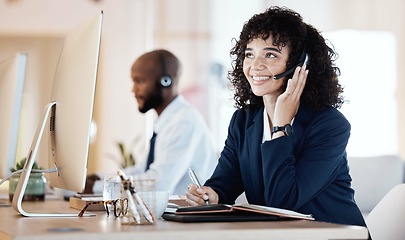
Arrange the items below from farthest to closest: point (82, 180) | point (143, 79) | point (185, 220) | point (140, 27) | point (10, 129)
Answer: point (140, 27)
point (143, 79)
point (10, 129)
point (82, 180)
point (185, 220)

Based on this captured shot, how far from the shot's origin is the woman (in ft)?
7.77

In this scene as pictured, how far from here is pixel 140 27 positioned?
825cm

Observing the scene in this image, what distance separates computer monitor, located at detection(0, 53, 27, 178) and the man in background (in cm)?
91

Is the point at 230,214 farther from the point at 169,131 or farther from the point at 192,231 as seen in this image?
the point at 169,131

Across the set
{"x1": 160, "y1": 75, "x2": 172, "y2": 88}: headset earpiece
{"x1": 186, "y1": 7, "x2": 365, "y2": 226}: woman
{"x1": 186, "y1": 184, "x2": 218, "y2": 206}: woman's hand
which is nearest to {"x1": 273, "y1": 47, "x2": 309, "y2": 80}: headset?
{"x1": 186, "y1": 7, "x2": 365, "y2": 226}: woman

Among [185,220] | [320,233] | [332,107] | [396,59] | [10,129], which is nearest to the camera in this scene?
[320,233]

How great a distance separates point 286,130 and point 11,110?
1.35 m

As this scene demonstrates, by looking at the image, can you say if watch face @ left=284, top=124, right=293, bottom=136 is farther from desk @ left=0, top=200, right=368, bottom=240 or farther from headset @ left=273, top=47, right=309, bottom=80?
desk @ left=0, top=200, right=368, bottom=240

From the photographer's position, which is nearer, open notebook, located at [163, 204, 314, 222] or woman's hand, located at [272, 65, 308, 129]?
open notebook, located at [163, 204, 314, 222]

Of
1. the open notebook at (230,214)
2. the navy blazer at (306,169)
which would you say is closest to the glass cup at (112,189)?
the open notebook at (230,214)

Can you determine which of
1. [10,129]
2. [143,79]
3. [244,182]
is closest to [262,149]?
[244,182]

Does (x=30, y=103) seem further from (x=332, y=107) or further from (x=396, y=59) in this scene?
(x=332, y=107)

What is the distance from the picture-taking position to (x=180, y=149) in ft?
14.0

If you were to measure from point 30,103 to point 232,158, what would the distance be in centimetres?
634
